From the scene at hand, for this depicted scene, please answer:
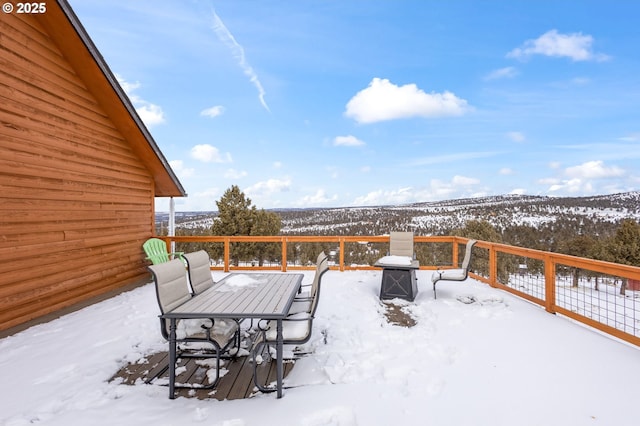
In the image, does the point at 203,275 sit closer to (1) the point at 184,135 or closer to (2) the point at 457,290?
(2) the point at 457,290

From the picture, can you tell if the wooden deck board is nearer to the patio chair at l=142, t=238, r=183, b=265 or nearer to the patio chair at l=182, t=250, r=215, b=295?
the patio chair at l=182, t=250, r=215, b=295

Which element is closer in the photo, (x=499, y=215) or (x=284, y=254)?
(x=284, y=254)

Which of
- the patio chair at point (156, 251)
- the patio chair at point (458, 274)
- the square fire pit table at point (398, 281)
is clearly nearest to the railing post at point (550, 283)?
the patio chair at point (458, 274)

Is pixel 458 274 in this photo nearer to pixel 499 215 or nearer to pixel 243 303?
pixel 243 303

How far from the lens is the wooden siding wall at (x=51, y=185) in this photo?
12.3ft

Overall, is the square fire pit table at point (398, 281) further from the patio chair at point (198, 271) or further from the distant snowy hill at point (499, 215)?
the distant snowy hill at point (499, 215)

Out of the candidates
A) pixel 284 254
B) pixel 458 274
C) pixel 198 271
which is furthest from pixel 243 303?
pixel 284 254

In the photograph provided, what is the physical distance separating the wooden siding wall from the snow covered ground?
0.73m

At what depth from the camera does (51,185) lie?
4375mm

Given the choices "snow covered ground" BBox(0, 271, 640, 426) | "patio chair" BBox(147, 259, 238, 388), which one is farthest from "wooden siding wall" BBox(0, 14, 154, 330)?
"patio chair" BBox(147, 259, 238, 388)

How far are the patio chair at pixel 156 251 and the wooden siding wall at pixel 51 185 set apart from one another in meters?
0.48

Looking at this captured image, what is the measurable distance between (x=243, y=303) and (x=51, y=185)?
380 cm

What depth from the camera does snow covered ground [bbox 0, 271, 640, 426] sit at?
208 cm

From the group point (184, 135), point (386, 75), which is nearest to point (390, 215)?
point (386, 75)
